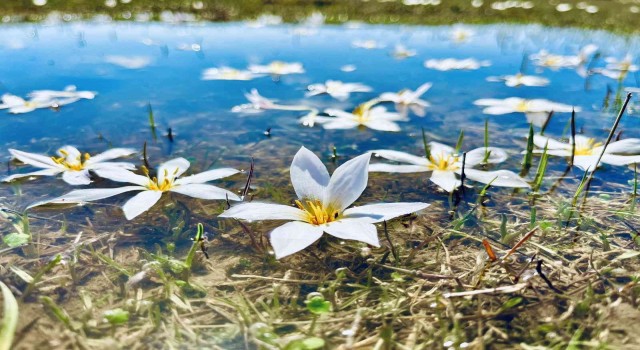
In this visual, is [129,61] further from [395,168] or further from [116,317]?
[116,317]

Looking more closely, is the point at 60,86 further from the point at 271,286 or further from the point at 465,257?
the point at 465,257

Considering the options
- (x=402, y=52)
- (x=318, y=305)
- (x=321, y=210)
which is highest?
(x=402, y=52)

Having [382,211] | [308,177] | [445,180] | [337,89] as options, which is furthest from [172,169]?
[337,89]

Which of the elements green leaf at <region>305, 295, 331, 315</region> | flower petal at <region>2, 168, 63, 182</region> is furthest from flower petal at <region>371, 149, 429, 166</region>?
flower petal at <region>2, 168, 63, 182</region>

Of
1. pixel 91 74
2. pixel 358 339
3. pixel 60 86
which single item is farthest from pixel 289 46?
pixel 358 339

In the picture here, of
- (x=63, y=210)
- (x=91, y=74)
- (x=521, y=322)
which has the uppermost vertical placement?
(x=91, y=74)

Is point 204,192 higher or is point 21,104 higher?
point 21,104

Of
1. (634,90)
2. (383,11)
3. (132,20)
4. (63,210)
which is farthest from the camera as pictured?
(383,11)
